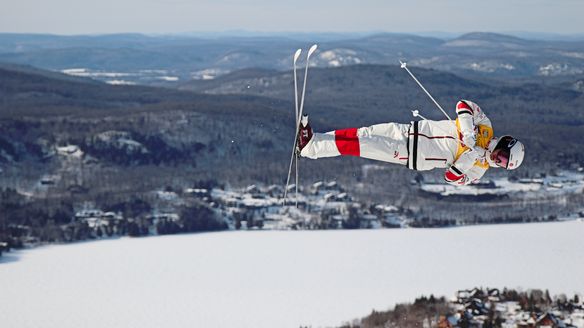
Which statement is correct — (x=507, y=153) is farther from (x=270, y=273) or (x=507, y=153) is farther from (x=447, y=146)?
(x=270, y=273)

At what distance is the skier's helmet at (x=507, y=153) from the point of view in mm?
13672

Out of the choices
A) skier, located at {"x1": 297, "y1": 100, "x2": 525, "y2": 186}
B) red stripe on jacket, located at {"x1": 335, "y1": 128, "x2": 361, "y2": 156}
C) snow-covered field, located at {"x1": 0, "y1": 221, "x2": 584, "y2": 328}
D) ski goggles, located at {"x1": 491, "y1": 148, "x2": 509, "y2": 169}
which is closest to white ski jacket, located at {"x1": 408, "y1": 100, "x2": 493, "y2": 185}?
skier, located at {"x1": 297, "y1": 100, "x2": 525, "y2": 186}

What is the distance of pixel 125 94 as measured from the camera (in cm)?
17762

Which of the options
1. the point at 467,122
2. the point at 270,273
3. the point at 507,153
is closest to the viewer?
the point at 467,122

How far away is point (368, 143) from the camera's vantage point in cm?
1392

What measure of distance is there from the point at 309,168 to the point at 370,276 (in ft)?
152

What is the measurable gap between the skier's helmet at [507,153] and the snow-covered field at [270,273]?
30.7m

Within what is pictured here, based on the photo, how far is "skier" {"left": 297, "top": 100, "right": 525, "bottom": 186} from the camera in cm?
1372

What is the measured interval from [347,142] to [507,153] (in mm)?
2593

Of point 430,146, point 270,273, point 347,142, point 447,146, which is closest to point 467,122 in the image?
point 447,146

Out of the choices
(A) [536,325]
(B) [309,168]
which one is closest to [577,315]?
(A) [536,325]

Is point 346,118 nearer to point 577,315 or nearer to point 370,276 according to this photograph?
point 370,276

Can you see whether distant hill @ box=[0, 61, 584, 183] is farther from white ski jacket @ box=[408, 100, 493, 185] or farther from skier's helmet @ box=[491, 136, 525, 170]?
skier's helmet @ box=[491, 136, 525, 170]

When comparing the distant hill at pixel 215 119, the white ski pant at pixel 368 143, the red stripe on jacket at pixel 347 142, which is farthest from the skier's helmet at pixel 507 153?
the distant hill at pixel 215 119
